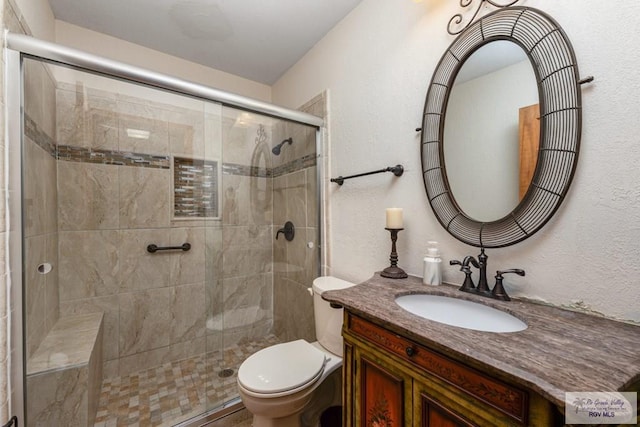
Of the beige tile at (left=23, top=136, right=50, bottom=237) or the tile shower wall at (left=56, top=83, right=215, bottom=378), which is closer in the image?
the beige tile at (left=23, top=136, right=50, bottom=237)

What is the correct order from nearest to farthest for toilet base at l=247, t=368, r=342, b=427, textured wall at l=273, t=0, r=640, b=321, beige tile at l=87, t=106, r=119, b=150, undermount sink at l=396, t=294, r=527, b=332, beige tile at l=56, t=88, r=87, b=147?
textured wall at l=273, t=0, r=640, b=321, undermount sink at l=396, t=294, r=527, b=332, toilet base at l=247, t=368, r=342, b=427, beige tile at l=56, t=88, r=87, b=147, beige tile at l=87, t=106, r=119, b=150

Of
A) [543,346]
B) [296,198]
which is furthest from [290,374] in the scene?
[296,198]

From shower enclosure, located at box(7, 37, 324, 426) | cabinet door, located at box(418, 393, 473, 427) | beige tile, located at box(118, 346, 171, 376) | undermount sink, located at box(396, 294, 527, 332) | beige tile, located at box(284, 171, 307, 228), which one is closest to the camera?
cabinet door, located at box(418, 393, 473, 427)

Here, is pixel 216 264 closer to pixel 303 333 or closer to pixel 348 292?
pixel 303 333

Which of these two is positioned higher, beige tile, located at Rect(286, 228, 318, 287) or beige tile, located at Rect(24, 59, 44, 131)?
beige tile, located at Rect(24, 59, 44, 131)

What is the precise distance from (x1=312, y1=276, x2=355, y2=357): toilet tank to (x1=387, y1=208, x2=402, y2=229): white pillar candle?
1.76 feet

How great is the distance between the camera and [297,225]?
6.99 feet

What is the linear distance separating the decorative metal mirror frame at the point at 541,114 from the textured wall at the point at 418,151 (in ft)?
0.09

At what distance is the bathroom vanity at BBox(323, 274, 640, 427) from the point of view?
1.70 ft

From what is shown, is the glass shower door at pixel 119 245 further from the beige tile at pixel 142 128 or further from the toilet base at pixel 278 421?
the toilet base at pixel 278 421

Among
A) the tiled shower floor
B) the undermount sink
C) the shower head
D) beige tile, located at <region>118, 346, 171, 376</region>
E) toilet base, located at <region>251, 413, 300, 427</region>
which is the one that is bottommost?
the tiled shower floor

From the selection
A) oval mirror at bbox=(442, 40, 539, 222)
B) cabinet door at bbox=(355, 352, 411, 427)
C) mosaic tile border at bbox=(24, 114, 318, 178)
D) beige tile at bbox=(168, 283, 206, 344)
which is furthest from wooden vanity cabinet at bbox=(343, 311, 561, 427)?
beige tile at bbox=(168, 283, 206, 344)

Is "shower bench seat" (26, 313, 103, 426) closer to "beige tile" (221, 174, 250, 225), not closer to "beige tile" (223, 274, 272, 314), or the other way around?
"beige tile" (223, 274, 272, 314)

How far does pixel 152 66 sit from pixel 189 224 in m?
1.28
